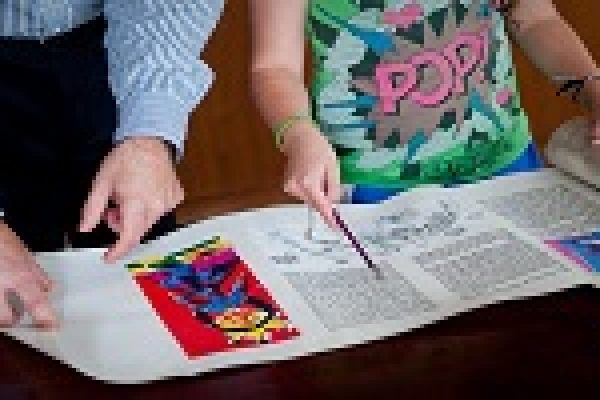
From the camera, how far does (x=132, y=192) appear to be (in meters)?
0.81

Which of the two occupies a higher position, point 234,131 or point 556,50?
point 556,50

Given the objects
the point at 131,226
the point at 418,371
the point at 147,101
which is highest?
the point at 147,101

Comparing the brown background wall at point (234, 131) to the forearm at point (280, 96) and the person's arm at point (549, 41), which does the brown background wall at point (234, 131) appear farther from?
the forearm at point (280, 96)

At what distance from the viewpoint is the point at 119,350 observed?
773 millimetres

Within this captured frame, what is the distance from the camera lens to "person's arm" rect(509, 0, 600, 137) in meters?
1.19

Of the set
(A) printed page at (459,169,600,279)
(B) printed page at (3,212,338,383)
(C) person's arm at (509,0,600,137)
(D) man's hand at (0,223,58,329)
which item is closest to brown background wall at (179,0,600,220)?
(C) person's arm at (509,0,600,137)

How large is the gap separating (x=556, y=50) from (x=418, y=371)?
60cm

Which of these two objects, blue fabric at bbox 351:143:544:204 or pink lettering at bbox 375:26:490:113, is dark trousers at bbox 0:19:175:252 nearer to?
blue fabric at bbox 351:143:544:204

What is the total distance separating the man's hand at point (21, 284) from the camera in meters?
0.75

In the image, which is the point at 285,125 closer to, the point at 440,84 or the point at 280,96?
the point at 280,96

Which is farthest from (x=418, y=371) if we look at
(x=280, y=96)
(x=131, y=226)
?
(x=280, y=96)

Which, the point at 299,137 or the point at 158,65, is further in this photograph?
the point at 299,137

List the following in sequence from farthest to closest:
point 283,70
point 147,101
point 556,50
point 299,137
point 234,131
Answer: point 234,131
point 556,50
point 283,70
point 299,137
point 147,101

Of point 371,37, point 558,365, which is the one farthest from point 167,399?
point 371,37
